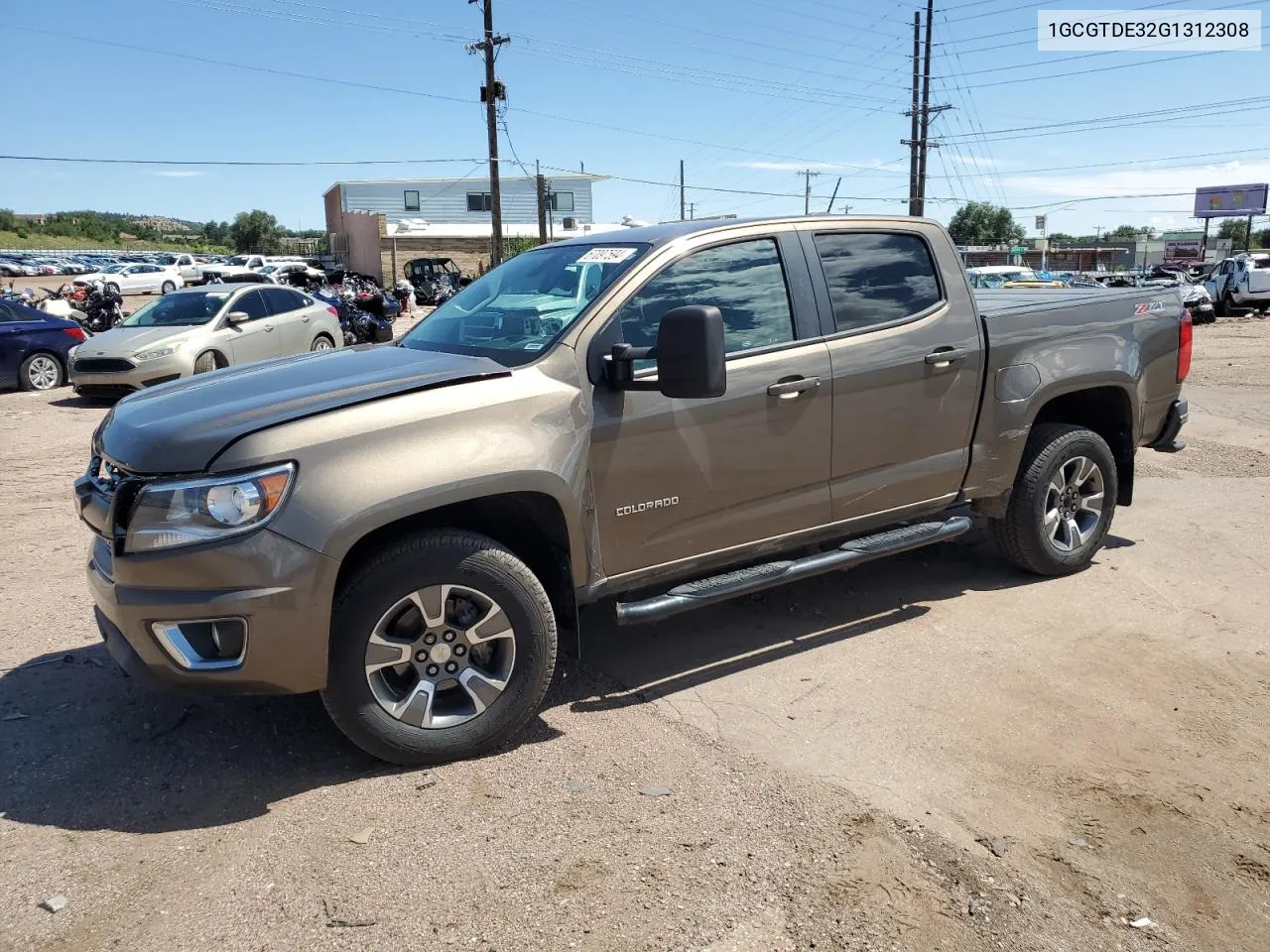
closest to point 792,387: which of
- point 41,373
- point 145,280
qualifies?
point 41,373

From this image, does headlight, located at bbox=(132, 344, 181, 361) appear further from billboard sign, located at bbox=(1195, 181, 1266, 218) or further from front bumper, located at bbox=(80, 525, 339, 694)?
billboard sign, located at bbox=(1195, 181, 1266, 218)

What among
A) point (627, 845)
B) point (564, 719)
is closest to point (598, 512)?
point (564, 719)

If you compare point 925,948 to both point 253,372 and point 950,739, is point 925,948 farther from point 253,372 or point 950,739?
point 253,372

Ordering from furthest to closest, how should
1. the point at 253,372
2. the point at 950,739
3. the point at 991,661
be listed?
the point at 991,661 → the point at 253,372 → the point at 950,739

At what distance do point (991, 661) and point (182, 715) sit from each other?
344 cm

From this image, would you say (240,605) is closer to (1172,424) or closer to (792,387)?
(792,387)

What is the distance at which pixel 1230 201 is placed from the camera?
69.2m

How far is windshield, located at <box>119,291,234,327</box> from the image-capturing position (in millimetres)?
13375

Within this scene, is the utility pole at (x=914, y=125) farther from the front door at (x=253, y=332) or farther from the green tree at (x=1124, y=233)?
the green tree at (x=1124, y=233)

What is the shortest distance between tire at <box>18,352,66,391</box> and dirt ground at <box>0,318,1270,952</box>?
34.6 ft

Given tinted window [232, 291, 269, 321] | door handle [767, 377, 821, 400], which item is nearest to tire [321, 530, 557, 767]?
door handle [767, 377, 821, 400]

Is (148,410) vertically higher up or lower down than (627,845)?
higher up

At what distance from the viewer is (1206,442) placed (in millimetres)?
9336

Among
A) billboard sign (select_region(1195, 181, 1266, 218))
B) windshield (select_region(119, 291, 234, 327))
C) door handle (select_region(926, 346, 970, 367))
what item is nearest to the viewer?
door handle (select_region(926, 346, 970, 367))
